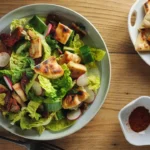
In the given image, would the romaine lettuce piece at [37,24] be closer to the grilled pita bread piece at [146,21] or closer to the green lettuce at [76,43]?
the green lettuce at [76,43]

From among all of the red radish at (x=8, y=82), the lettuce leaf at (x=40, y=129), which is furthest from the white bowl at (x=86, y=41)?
the red radish at (x=8, y=82)

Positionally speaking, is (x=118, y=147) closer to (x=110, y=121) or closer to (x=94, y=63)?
(x=110, y=121)

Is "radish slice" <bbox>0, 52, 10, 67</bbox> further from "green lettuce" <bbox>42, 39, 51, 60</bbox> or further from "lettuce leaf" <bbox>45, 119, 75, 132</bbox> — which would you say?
"lettuce leaf" <bbox>45, 119, 75, 132</bbox>

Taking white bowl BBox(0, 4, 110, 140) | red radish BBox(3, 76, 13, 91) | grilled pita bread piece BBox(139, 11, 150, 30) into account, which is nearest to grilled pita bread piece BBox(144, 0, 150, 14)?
grilled pita bread piece BBox(139, 11, 150, 30)

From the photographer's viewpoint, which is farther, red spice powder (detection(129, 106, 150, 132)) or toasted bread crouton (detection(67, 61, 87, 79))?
red spice powder (detection(129, 106, 150, 132))

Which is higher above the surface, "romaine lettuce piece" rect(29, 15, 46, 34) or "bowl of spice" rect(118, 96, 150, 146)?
"romaine lettuce piece" rect(29, 15, 46, 34)
